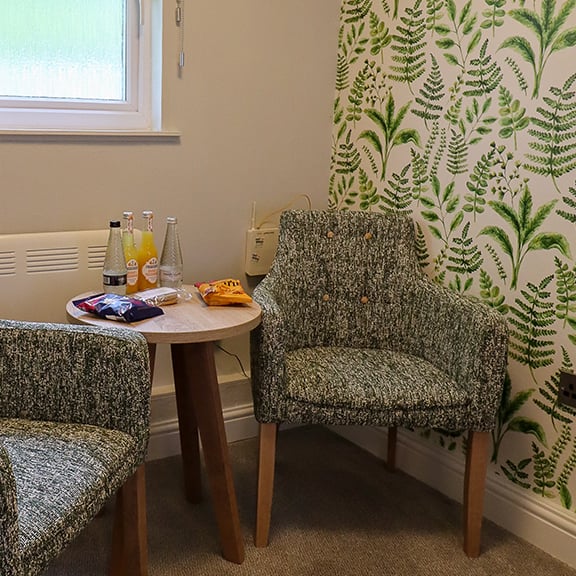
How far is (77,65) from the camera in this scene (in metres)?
2.12

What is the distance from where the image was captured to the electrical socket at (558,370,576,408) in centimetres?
188

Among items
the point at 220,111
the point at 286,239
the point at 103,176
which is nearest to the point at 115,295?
the point at 103,176

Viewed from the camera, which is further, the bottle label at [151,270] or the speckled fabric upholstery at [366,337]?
the bottle label at [151,270]

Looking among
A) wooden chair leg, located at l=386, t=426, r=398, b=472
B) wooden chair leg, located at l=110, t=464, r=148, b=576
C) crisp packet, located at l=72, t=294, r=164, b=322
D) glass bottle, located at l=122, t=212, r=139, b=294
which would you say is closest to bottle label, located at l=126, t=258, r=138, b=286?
glass bottle, located at l=122, t=212, r=139, b=294

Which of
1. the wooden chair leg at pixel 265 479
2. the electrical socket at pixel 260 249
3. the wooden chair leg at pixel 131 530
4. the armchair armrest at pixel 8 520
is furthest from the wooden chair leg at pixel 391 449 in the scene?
the armchair armrest at pixel 8 520

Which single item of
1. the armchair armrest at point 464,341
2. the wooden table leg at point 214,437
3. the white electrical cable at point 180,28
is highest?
the white electrical cable at point 180,28

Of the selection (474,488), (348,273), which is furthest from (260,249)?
(474,488)

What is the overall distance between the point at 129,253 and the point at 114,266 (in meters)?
0.08

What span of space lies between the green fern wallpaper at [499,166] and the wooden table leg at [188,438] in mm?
752

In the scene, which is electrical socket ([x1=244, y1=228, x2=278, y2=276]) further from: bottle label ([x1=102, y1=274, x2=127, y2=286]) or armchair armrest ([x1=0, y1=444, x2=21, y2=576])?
armchair armrest ([x1=0, y1=444, x2=21, y2=576])

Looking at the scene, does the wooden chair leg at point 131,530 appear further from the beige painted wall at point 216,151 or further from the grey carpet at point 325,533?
the beige painted wall at point 216,151

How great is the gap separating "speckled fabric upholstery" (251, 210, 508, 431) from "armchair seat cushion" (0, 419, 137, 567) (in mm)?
523

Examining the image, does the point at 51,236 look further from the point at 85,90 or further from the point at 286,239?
the point at 286,239

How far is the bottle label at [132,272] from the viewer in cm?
192
